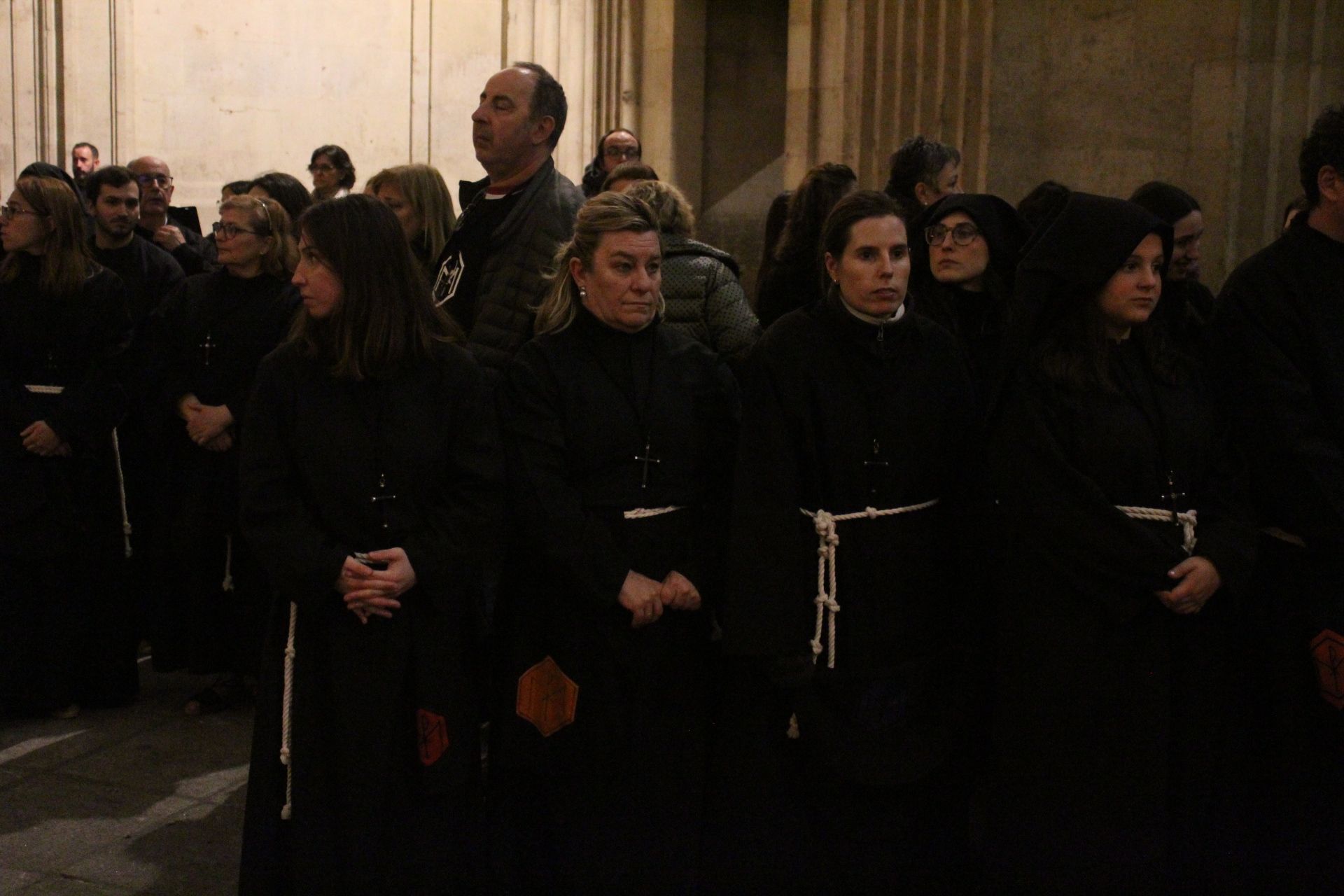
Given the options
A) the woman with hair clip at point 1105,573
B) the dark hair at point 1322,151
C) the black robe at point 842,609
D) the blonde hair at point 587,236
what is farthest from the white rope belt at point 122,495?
the dark hair at point 1322,151

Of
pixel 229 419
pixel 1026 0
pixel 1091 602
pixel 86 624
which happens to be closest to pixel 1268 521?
pixel 1091 602

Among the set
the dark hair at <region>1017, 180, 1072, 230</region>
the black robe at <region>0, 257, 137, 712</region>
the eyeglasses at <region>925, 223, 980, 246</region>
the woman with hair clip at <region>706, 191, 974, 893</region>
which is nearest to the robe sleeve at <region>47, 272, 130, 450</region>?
the black robe at <region>0, 257, 137, 712</region>

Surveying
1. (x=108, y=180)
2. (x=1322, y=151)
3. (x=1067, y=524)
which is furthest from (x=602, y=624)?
(x=108, y=180)

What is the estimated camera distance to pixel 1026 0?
866cm

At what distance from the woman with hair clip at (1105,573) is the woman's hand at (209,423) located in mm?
3023

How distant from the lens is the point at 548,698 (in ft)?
12.8

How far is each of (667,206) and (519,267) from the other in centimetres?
58

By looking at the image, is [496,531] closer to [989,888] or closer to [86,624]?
[989,888]

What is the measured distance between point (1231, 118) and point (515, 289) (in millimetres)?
4721

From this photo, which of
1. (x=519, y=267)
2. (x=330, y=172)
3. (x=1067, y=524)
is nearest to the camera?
(x=1067, y=524)

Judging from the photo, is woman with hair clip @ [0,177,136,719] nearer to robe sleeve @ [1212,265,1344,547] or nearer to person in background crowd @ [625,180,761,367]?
person in background crowd @ [625,180,761,367]

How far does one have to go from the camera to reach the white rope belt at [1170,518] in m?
3.80

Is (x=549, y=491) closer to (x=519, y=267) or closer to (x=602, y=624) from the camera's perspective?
(x=602, y=624)

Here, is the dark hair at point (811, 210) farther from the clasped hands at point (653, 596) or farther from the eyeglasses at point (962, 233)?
the clasped hands at point (653, 596)
